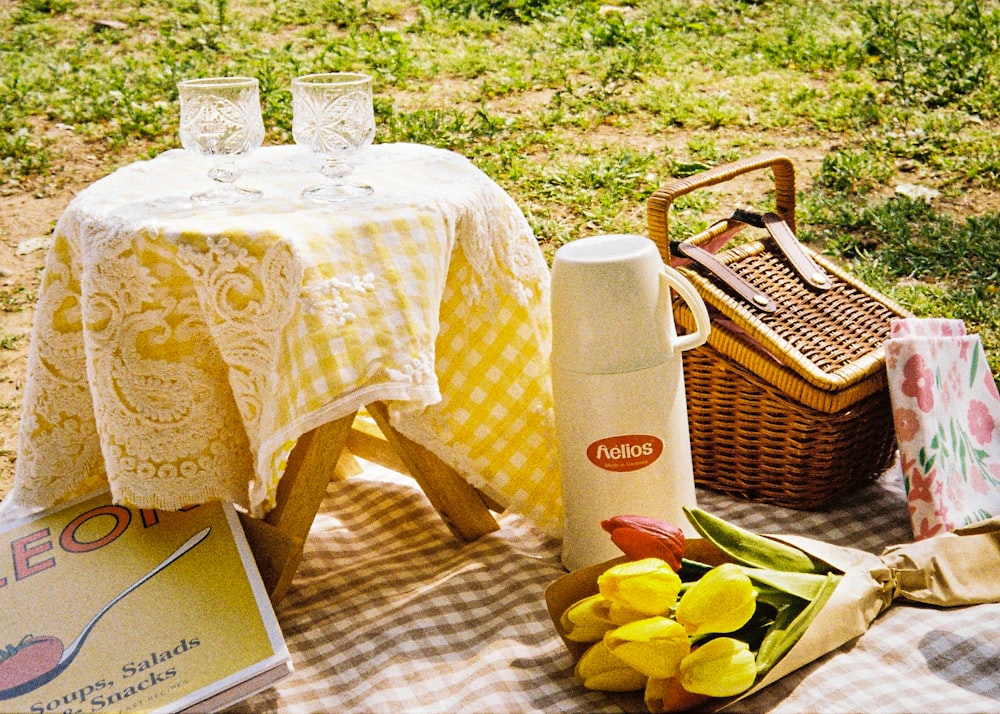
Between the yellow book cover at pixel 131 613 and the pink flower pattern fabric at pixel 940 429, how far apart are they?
1325mm

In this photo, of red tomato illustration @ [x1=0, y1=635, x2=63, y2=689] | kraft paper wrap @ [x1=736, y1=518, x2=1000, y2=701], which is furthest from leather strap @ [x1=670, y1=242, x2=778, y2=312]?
red tomato illustration @ [x1=0, y1=635, x2=63, y2=689]

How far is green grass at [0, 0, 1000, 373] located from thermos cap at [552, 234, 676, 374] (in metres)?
1.79

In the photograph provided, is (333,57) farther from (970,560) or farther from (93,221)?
(970,560)

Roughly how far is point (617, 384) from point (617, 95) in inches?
128

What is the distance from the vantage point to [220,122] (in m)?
1.79

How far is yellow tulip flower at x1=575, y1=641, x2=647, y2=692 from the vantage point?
1.71 m

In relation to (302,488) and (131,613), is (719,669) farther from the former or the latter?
(131,613)

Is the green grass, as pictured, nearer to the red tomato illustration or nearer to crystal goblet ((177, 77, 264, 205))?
crystal goblet ((177, 77, 264, 205))

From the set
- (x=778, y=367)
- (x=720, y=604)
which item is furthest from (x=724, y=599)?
(x=778, y=367)

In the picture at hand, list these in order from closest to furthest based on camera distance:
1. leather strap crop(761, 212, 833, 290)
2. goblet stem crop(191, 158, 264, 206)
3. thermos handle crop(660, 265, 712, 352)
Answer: goblet stem crop(191, 158, 264, 206), thermos handle crop(660, 265, 712, 352), leather strap crop(761, 212, 833, 290)

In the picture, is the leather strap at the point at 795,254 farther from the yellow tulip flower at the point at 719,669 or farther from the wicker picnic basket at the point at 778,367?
the yellow tulip flower at the point at 719,669

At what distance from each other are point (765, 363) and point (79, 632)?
143 centimetres

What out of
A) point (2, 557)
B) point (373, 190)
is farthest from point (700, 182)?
point (2, 557)

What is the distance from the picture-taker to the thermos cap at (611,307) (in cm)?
188
